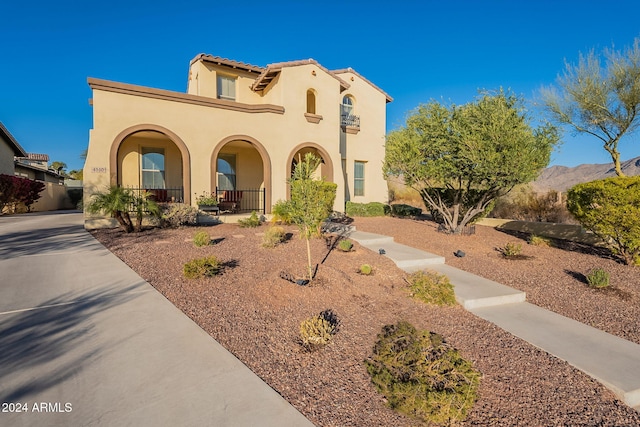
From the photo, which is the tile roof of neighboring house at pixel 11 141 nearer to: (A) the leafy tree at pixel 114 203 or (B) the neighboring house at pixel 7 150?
(B) the neighboring house at pixel 7 150

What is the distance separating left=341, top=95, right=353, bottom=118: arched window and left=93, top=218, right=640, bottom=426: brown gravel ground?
1181 centimetres

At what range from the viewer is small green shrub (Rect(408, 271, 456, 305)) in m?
5.57

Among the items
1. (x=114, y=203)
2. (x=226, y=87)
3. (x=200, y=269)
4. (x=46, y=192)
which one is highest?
(x=226, y=87)

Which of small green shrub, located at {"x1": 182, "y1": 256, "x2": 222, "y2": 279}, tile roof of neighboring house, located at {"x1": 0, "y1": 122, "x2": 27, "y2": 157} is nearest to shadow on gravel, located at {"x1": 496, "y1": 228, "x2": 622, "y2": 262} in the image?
small green shrub, located at {"x1": 182, "y1": 256, "x2": 222, "y2": 279}

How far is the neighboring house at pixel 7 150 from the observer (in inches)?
880

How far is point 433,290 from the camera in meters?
5.71

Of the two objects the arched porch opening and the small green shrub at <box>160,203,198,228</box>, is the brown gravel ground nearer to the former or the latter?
the small green shrub at <box>160,203,198,228</box>

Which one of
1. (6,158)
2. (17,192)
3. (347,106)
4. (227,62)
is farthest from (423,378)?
(6,158)

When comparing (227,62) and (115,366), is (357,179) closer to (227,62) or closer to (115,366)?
(227,62)

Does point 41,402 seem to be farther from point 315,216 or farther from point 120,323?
point 315,216

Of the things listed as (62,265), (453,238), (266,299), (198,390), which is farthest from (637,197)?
(62,265)

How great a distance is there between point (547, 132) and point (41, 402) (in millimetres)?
12416

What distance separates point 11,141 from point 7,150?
2.40ft

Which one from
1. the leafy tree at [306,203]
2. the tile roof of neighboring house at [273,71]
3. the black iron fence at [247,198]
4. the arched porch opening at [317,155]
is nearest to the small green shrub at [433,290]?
the leafy tree at [306,203]
